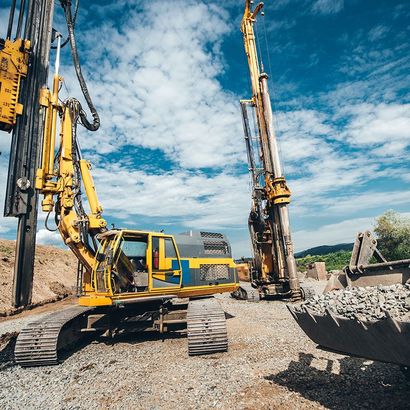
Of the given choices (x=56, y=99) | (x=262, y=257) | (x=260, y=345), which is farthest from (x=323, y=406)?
(x=262, y=257)

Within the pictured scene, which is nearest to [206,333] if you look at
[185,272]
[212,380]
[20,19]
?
[212,380]

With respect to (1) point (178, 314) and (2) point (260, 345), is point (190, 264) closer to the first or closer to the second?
(1) point (178, 314)

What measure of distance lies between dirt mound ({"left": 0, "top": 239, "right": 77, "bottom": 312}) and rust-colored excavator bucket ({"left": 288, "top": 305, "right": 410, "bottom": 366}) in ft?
40.8

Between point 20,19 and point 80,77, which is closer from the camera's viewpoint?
point 20,19

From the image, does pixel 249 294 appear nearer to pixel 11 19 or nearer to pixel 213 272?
pixel 213 272

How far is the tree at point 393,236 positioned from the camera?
107 feet

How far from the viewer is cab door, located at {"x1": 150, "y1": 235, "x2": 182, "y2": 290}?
300 inches

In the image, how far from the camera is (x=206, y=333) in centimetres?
642

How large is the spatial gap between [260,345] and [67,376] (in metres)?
4.00

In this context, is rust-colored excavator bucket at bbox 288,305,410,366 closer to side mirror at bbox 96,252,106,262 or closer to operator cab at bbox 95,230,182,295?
operator cab at bbox 95,230,182,295

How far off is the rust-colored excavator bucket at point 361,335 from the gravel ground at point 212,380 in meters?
1.03

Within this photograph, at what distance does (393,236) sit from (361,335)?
36.6 metres

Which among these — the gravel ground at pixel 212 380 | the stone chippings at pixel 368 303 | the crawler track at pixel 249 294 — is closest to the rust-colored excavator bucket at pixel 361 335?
the stone chippings at pixel 368 303

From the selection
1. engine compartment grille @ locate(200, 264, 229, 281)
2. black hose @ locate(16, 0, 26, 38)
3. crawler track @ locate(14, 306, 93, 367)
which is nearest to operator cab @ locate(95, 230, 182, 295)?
engine compartment grille @ locate(200, 264, 229, 281)
